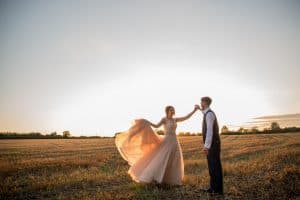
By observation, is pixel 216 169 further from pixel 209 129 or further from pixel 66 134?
pixel 66 134

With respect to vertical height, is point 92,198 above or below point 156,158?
below

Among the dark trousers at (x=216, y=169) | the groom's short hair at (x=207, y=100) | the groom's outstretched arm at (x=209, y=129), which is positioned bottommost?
the dark trousers at (x=216, y=169)

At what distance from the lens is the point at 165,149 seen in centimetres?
1219

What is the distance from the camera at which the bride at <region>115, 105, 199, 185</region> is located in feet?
39.3

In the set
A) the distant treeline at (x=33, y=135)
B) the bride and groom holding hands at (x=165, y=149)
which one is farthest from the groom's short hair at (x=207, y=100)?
the distant treeline at (x=33, y=135)

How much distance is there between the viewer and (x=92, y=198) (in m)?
10.1

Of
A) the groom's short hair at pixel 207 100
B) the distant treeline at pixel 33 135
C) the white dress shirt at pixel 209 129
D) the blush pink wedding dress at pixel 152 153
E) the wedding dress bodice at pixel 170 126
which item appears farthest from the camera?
the distant treeline at pixel 33 135

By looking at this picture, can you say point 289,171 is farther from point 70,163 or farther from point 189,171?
point 70,163

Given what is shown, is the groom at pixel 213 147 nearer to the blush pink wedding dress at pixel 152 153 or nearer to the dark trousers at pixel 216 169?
the dark trousers at pixel 216 169

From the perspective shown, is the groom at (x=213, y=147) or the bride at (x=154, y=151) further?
the bride at (x=154, y=151)

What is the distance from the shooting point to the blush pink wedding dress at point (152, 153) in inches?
472

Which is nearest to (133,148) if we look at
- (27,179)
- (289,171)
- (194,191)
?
(194,191)

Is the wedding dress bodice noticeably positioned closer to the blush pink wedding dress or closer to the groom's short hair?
the blush pink wedding dress

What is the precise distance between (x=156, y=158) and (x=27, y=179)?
6401mm
